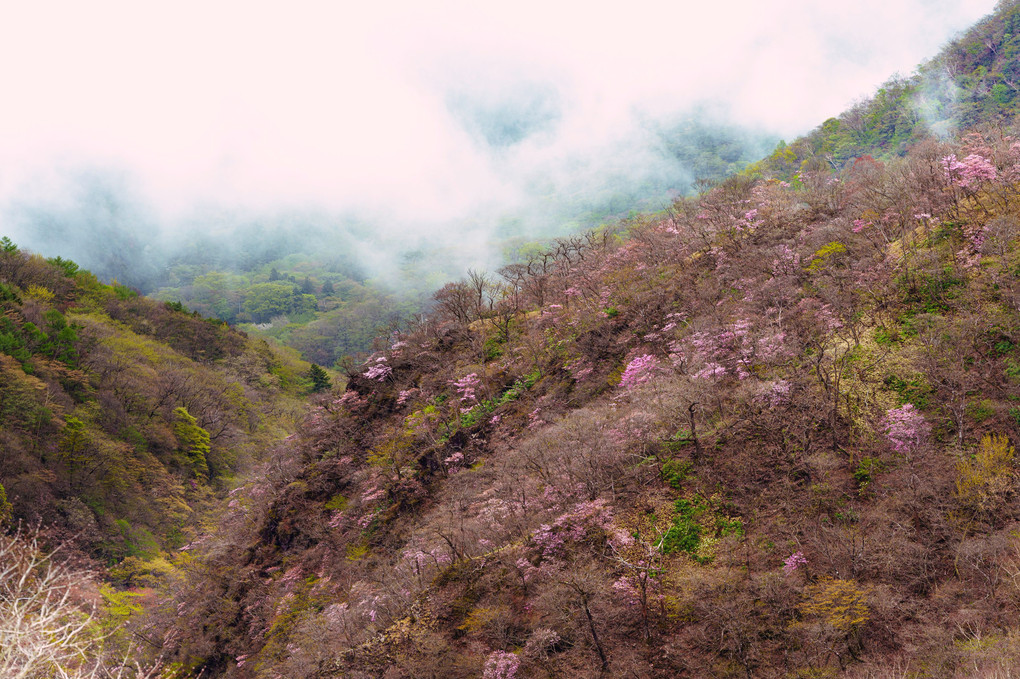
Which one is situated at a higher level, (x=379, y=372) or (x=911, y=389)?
(x=379, y=372)

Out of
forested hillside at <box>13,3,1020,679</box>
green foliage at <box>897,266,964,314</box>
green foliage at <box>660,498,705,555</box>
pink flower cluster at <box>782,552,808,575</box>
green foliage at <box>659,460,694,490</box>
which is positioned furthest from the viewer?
green foliage at <box>897,266,964,314</box>

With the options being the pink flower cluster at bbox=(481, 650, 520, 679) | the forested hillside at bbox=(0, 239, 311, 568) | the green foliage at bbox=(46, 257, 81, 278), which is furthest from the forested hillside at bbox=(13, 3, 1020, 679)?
the green foliage at bbox=(46, 257, 81, 278)

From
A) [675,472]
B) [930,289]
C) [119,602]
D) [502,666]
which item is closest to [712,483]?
[675,472]

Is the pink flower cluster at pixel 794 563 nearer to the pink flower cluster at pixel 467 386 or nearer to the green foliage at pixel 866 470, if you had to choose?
the green foliage at pixel 866 470

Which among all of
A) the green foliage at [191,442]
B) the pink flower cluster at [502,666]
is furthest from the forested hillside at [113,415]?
the pink flower cluster at [502,666]

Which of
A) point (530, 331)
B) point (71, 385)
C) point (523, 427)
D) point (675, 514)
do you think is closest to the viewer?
point (675, 514)

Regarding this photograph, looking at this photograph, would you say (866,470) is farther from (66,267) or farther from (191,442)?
(66,267)

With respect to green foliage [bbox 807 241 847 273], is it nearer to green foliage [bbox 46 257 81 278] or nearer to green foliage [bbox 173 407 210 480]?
green foliage [bbox 173 407 210 480]

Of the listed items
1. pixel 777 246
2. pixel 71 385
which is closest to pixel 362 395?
pixel 777 246

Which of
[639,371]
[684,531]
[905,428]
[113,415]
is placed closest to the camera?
[905,428]

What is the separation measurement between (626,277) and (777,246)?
9135 mm

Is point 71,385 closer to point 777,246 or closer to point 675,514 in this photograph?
point 675,514

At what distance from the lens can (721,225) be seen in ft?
113

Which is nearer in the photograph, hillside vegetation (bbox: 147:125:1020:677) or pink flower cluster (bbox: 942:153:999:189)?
hillside vegetation (bbox: 147:125:1020:677)
